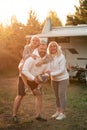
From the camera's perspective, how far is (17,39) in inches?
960

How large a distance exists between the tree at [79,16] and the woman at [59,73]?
1139 inches

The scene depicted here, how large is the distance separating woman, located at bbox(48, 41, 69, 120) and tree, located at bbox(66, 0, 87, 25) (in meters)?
28.9

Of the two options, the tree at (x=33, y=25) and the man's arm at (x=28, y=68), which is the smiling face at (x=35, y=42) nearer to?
the man's arm at (x=28, y=68)

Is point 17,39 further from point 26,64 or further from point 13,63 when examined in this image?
point 26,64

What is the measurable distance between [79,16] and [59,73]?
30329 millimetres

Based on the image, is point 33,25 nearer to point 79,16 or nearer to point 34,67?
point 79,16

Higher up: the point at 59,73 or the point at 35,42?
the point at 35,42

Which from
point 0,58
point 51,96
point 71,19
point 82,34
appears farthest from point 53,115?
point 71,19

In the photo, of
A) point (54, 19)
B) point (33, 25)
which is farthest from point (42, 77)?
point (54, 19)

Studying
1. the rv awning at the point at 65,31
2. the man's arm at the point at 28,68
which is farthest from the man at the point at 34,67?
the rv awning at the point at 65,31

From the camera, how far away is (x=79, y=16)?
123 feet

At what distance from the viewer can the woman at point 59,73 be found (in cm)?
756

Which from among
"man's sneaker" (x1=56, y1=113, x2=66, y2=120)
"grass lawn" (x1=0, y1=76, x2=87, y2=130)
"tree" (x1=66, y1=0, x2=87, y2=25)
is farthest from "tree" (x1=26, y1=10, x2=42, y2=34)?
"man's sneaker" (x1=56, y1=113, x2=66, y2=120)

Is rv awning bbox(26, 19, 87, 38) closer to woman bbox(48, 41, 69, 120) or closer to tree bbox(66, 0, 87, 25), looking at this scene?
woman bbox(48, 41, 69, 120)
